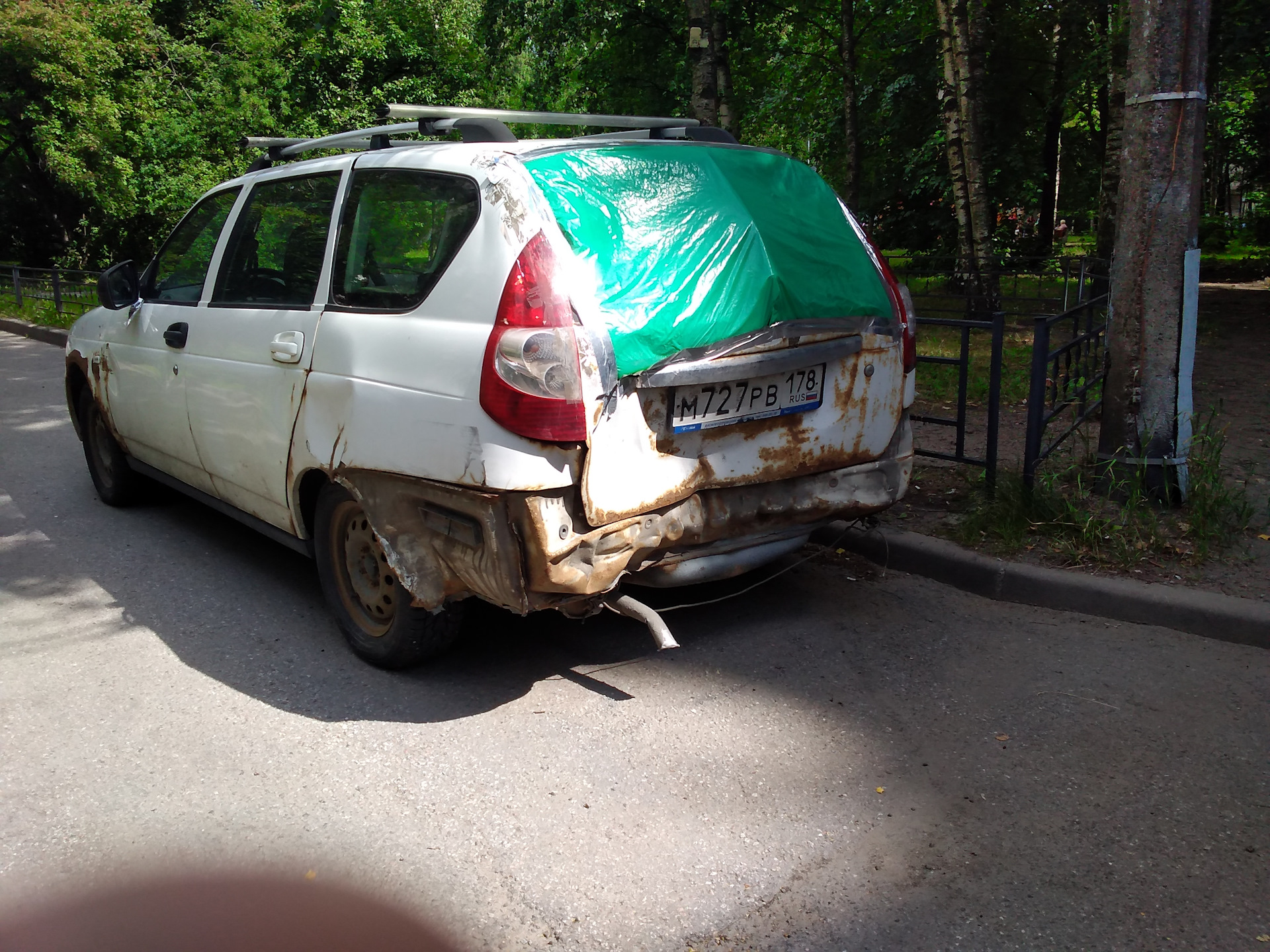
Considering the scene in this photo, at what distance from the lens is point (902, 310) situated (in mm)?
4250

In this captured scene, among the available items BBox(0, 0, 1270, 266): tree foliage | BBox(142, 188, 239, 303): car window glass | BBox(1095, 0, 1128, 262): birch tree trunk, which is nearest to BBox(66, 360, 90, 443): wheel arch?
BBox(142, 188, 239, 303): car window glass

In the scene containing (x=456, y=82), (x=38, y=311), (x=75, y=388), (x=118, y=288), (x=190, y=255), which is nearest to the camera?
(x=190, y=255)

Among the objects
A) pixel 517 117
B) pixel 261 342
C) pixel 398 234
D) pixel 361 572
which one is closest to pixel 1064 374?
pixel 517 117

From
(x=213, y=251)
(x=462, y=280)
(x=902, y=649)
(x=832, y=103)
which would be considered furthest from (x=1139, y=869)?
(x=832, y=103)

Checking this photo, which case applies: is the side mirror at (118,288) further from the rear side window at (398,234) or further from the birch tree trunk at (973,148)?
the birch tree trunk at (973,148)

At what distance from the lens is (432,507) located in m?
3.46

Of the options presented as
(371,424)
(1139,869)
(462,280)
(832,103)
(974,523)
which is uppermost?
(832,103)

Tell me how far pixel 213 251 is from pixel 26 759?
8.14 feet

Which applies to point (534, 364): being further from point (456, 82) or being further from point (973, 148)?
point (456, 82)

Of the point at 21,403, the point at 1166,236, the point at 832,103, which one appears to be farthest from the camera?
the point at 832,103

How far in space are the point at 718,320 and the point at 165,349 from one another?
2.96 metres

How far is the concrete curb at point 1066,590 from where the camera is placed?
406 cm

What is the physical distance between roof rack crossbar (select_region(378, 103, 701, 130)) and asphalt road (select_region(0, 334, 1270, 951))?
2.08 m

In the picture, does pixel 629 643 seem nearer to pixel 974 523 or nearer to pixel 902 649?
pixel 902 649
